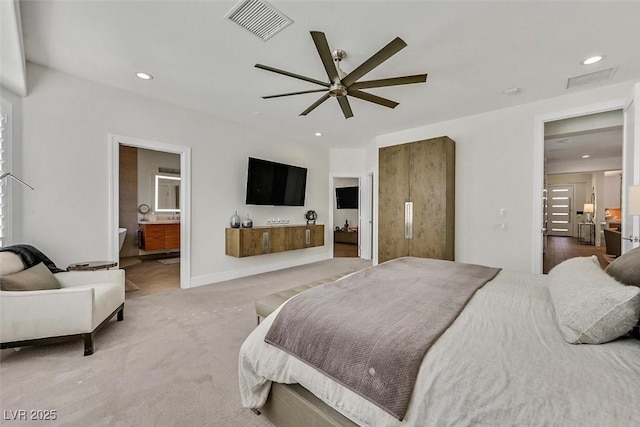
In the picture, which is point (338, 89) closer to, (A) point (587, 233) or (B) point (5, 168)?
(B) point (5, 168)

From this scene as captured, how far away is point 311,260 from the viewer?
19.7 ft

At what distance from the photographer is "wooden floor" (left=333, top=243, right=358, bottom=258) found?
22.7 ft

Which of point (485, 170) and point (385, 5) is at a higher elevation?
point (385, 5)

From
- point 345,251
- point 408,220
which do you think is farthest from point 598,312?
point 345,251

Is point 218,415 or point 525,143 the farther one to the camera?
point 525,143

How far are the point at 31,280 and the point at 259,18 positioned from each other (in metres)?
2.79

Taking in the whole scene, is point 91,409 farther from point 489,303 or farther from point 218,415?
point 489,303

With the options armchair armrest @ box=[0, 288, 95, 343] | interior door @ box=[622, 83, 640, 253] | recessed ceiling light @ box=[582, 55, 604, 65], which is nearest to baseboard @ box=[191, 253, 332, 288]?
armchair armrest @ box=[0, 288, 95, 343]

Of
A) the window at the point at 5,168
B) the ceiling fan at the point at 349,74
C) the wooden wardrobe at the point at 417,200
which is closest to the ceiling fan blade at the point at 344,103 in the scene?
the ceiling fan at the point at 349,74

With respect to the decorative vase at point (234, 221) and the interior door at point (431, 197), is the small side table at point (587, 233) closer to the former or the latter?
the interior door at point (431, 197)

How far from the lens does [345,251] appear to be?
7.50m

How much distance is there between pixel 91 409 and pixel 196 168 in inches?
127

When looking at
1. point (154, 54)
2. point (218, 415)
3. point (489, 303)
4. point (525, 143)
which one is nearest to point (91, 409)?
point (218, 415)

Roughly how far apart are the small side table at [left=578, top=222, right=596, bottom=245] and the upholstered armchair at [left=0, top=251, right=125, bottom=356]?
1248cm
